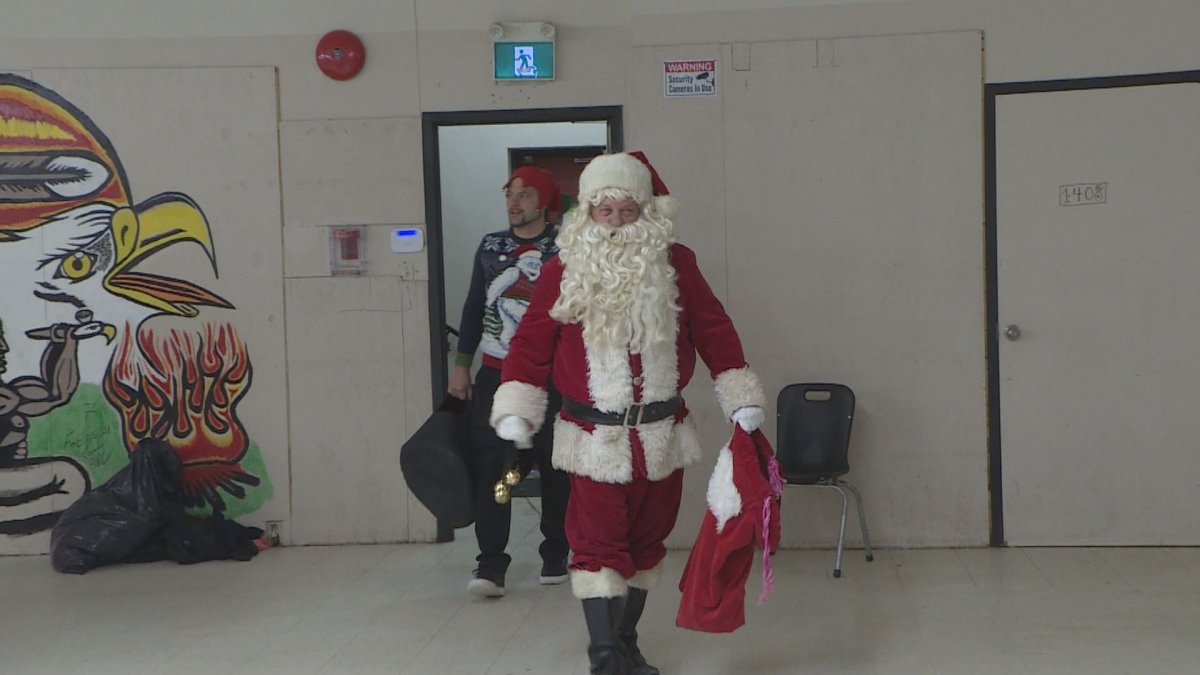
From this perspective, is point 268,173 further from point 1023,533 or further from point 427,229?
point 1023,533

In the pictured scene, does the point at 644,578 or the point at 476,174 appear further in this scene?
the point at 476,174

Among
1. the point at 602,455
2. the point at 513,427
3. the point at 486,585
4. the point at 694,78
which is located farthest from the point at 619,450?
the point at 694,78

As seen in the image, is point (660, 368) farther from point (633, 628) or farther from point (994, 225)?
point (994, 225)

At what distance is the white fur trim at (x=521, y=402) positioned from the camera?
10.7 feet

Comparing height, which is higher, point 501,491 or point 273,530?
point 501,491

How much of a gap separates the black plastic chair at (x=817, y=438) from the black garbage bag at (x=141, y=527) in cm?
229

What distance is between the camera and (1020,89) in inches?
185

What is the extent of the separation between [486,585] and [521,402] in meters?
1.17

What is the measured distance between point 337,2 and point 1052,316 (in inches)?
128

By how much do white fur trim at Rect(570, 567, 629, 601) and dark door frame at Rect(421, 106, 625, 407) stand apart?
77.1 inches

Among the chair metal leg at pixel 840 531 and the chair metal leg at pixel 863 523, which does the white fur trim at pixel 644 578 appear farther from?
the chair metal leg at pixel 863 523

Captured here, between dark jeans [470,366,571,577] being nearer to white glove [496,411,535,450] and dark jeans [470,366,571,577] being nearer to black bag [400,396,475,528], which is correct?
black bag [400,396,475,528]

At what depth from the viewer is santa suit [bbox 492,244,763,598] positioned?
3207 millimetres

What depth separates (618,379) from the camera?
3207mm
